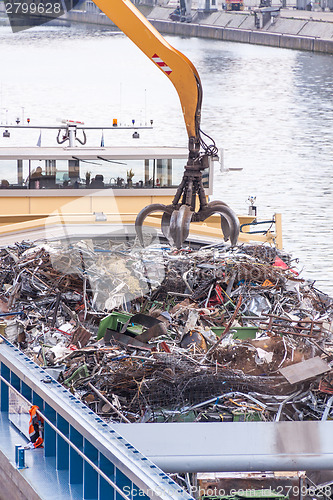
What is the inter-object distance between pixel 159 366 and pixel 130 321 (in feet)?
3.96

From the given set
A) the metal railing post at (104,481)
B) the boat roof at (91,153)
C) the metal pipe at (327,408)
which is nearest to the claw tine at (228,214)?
the metal pipe at (327,408)

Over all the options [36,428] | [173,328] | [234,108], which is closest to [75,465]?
[36,428]

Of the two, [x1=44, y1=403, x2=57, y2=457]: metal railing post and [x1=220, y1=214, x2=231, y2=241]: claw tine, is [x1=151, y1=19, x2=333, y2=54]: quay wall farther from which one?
[x1=44, y1=403, x2=57, y2=457]: metal railing post

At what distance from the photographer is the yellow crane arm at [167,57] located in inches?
277

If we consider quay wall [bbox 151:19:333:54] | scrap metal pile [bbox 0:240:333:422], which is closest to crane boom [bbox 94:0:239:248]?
scrap metal pile [bbox 0:240:333:422]

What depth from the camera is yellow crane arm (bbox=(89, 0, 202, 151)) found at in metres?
7.03

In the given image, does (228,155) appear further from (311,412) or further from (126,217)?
(311,412)

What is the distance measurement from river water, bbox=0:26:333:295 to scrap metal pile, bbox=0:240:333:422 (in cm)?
831

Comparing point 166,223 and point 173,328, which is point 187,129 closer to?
point 166,223

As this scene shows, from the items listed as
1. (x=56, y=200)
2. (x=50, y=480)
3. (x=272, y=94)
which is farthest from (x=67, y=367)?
(x=272, y=94)

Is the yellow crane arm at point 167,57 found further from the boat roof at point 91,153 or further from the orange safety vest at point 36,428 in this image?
the boat roof at point 91,153

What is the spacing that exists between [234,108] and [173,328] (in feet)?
122

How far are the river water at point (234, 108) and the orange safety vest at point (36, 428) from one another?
40.3 ft

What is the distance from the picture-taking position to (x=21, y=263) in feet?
29.2
